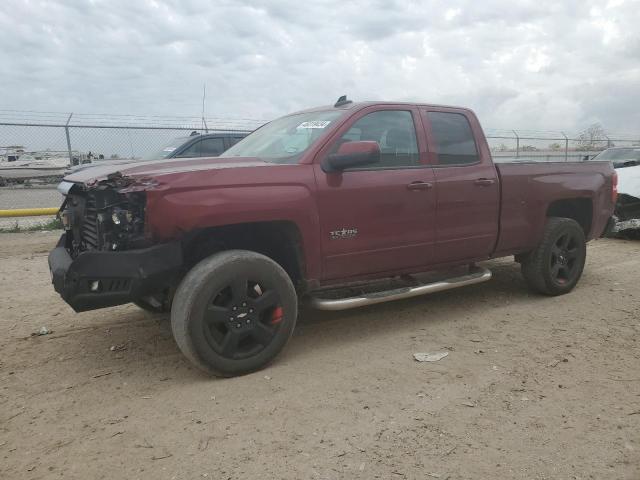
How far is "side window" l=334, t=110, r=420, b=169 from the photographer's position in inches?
163

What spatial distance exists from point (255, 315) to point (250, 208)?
0.72 metres

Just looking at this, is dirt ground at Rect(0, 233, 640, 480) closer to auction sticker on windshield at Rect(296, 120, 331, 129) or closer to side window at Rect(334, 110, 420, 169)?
side window at Rect(334, 110, 420, 169)

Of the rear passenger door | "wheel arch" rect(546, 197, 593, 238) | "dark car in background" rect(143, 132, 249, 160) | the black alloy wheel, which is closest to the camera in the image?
the black alloy wheel

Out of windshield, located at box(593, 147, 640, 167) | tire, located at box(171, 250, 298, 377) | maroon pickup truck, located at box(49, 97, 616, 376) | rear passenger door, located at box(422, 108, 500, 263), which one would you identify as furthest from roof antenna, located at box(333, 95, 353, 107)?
windshield, located at box(593, 147, 640, 167)

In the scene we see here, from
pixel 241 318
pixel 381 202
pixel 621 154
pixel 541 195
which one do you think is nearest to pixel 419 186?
pixel 381 202

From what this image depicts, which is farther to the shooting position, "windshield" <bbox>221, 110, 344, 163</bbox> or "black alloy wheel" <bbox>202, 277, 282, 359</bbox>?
"windshield" <bbox>221, 110, 344, 163</bbox>

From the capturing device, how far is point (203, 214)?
3305 mm

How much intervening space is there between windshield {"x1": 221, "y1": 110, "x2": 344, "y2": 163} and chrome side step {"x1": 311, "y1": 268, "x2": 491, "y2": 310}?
1087mm

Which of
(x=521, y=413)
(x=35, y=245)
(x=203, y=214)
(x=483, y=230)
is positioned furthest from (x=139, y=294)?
(x=35, y=245)

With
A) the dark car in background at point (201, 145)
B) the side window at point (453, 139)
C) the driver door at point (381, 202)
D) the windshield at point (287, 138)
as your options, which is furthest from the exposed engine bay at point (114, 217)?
the dark car in background at point (201, 145)

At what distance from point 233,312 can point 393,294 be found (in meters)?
1.36

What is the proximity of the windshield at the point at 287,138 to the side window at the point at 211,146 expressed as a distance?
16.5 ft

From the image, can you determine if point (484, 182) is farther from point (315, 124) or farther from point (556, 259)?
point (315, 124)

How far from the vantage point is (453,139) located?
184 inches
